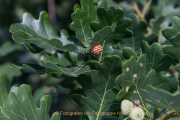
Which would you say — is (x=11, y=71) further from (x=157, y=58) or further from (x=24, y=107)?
(x=157, y=58)

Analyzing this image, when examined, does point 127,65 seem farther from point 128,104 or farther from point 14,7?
point 14,7

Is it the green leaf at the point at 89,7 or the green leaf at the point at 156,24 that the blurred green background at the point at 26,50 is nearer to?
the green leaf at the point at 156,24

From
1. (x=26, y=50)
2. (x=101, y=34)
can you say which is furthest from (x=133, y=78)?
(x=26, y=50)

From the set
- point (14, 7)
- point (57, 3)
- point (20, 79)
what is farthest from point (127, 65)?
point (57, 3)

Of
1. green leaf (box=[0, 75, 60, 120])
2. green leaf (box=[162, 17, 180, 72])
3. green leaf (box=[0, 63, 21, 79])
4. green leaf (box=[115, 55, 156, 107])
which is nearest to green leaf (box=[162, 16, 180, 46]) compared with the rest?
green leaf (box=[162, 17, 180, 72])

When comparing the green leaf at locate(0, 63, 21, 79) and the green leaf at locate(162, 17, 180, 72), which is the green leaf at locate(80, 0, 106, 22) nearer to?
the green leaf at locate(162, 17, 180, 72)

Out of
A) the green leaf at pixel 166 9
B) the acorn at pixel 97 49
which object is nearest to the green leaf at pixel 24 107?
the acorn at pixel 97 49
